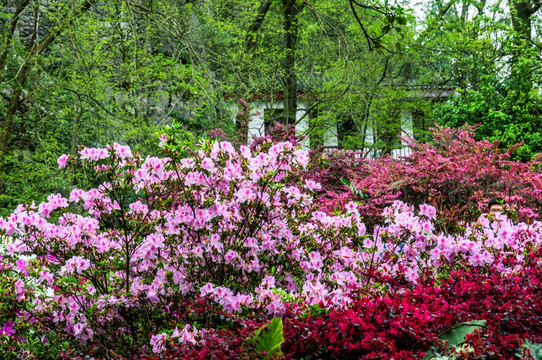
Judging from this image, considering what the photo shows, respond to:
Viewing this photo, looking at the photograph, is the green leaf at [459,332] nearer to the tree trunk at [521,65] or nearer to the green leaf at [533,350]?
the green leaf at [533,350]

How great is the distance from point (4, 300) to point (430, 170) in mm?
6631

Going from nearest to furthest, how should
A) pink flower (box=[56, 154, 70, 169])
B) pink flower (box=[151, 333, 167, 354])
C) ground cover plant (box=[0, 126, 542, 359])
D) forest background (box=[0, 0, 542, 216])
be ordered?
pink flower (box=[151, 333, 167, 354]) → ground cover plant (box=[0, 126, 542, 359]) → pink flower (box=[56, 154, 70, 169]) → forest background (box=[0, 0, 542, 216])

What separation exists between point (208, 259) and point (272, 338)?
1.38 metres

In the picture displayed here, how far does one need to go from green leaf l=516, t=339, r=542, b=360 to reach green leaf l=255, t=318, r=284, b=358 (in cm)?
98

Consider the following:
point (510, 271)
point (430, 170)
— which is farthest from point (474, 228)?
point (430, 170)

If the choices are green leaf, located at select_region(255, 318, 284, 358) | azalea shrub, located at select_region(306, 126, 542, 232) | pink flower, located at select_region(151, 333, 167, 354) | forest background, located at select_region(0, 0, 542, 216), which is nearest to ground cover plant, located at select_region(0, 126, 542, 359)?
pink flower, located at select_region(151, 333, 167, 354)

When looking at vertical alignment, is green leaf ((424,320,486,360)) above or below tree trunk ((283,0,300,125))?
below

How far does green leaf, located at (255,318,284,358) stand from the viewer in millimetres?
2066

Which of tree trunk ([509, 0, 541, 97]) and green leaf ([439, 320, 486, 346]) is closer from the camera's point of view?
green leaf ([439, 320, 486, 346])

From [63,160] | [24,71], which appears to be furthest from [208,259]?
[24,71]

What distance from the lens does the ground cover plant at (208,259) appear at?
296cm

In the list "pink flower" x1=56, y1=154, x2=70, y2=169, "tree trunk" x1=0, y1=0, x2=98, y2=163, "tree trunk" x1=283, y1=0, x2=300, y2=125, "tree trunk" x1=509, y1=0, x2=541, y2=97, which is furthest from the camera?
"tree trunk" x1=283, y1=0, x2=300, y2=125

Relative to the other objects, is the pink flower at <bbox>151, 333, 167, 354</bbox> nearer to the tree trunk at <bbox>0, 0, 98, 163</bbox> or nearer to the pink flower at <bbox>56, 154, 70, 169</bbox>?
the pink flower at <bbox>56, 154, 70, 169</bbox>

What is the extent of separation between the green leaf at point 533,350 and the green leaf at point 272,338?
0.98 meters
